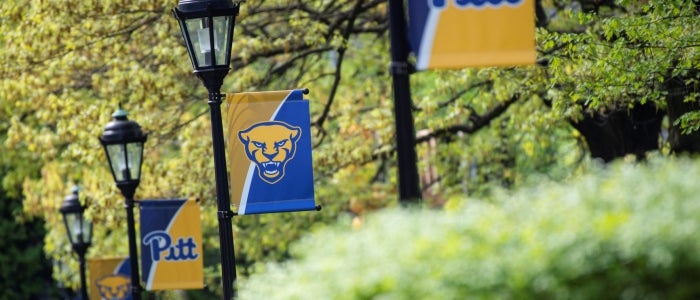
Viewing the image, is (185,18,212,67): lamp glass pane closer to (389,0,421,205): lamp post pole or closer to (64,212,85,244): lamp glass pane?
(389,0,421,205): lamp post pole

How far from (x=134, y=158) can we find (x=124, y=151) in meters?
0.14

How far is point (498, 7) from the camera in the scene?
7.44 metres

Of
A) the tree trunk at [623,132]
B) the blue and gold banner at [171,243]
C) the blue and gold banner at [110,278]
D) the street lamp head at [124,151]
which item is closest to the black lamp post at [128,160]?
the street lamp head at [124,151]

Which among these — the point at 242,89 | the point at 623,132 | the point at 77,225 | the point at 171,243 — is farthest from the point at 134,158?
the point at 623,132

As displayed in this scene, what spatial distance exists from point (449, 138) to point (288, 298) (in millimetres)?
16857

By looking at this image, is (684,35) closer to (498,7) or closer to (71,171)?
(498,7)

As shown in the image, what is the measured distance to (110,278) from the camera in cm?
2059

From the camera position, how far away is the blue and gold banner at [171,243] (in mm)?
15180

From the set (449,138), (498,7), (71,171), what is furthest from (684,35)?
(71,171)

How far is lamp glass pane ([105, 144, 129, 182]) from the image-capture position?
51.8 ft

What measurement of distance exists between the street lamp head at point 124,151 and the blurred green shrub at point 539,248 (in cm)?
1035

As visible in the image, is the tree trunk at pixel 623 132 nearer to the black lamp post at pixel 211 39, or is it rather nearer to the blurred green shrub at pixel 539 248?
the black lamp post at pixel 211 39

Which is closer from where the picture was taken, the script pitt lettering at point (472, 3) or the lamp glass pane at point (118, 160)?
the script pitt lettering at point (472, 3)

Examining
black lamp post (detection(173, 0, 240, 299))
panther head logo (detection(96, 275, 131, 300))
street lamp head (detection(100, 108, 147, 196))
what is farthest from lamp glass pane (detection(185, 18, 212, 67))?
panther head logo (detection(96, 275, 131, 300))
